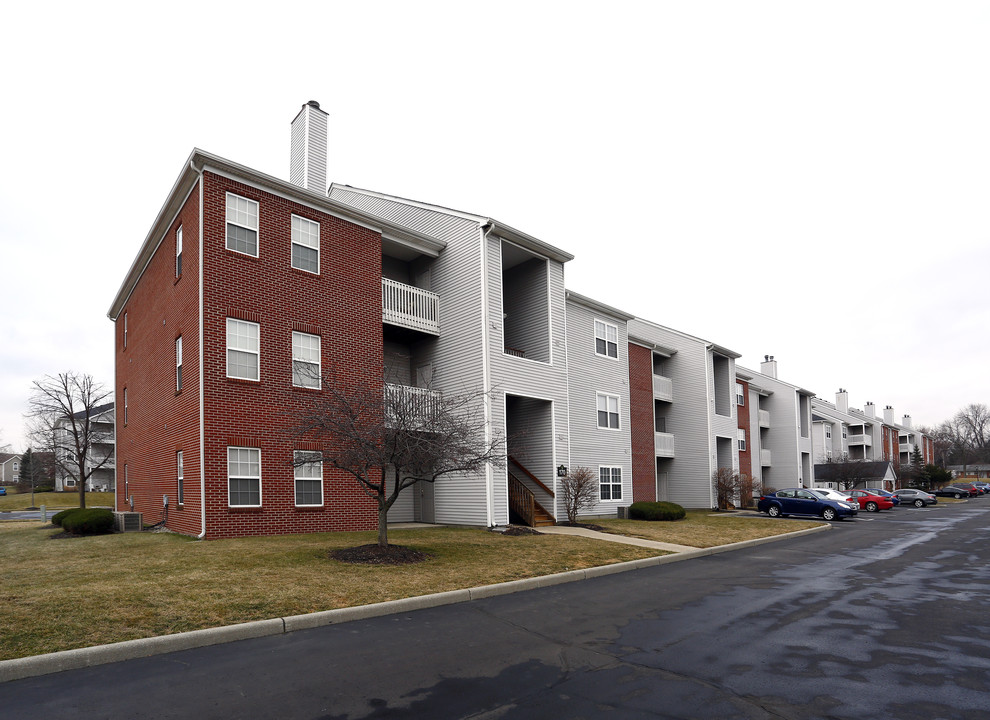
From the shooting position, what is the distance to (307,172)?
23172 millimetres

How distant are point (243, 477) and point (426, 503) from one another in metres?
8.20

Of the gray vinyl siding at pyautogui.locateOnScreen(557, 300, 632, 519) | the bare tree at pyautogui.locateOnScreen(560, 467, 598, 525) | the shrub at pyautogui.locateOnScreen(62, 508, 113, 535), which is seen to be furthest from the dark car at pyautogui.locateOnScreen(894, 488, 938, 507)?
the shrub at pyautogui.locateOnScreen(62, 508, 113, 535)

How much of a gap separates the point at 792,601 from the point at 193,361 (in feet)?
47.2

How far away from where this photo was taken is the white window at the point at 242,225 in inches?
701

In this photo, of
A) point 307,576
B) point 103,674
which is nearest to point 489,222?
point 307,576

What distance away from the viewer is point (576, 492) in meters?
24.6

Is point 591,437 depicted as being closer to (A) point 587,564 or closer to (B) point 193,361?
(A) point 587,564

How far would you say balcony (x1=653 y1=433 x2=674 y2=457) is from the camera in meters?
36.4

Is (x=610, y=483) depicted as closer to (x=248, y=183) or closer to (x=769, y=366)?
(x=248, y=183)

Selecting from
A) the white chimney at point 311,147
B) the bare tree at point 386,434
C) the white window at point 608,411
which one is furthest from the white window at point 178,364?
the white window at point 608,411

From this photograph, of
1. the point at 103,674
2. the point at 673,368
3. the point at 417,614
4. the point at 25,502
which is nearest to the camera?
the point at 103,674

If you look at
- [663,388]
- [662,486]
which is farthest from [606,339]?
[662,486]

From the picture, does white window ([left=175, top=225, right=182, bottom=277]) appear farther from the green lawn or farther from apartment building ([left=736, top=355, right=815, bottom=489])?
apartment building ([left=736, top=355, right=815, bottom=489])

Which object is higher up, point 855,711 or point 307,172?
point 307,172
